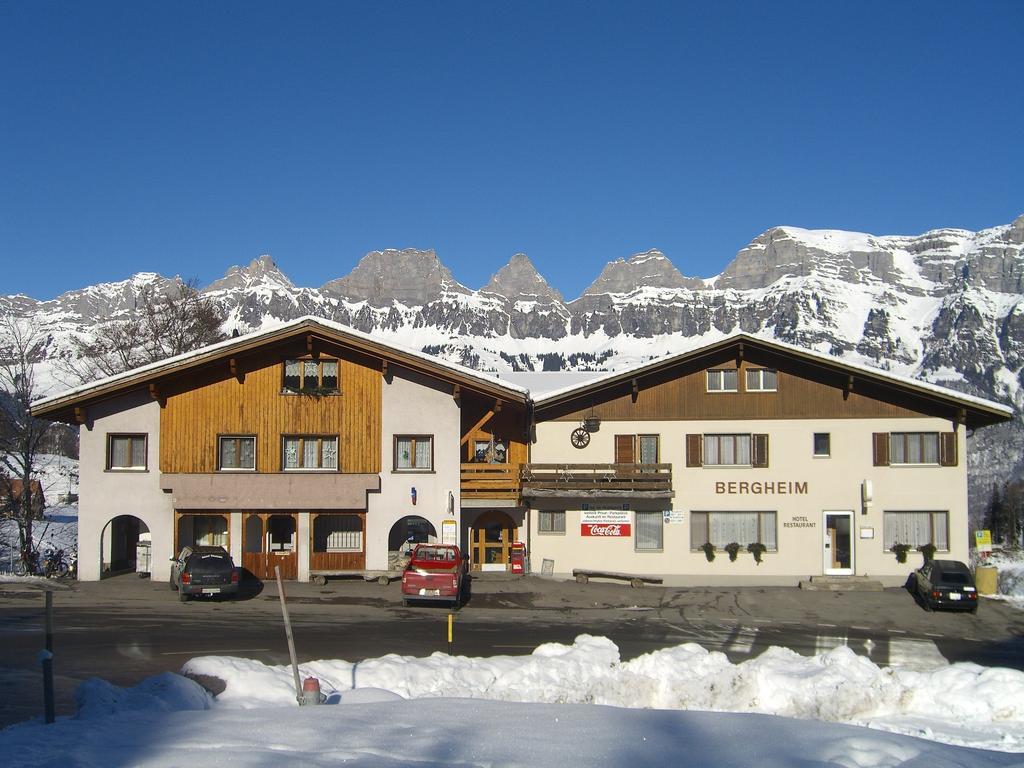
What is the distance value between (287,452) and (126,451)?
544 cm

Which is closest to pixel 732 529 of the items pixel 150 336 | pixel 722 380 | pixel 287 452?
pixel 722 380

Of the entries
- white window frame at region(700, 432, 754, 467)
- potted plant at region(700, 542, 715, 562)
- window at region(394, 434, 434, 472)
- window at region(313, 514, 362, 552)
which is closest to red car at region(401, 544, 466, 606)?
window at region(394, 434, 434, 472)

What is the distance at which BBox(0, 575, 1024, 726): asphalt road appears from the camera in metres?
20.2

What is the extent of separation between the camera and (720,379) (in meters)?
34.0

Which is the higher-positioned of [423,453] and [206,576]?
[423,453]

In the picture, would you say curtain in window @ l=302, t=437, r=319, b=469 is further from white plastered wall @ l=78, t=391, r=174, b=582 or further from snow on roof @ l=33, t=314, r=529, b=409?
white plastered wall @ l=78, t=391, r=174, b=582

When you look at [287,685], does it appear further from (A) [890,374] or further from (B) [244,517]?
(A) [890,374]

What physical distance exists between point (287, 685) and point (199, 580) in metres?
13.9

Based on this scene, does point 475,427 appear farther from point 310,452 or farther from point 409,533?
point 409,533

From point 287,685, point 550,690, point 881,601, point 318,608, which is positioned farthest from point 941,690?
point 318,608

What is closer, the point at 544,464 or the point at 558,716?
the point at 558,716

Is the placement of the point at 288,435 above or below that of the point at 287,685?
above

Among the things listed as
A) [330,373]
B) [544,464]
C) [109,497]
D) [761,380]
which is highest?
[330,373]

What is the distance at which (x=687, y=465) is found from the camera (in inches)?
1321
